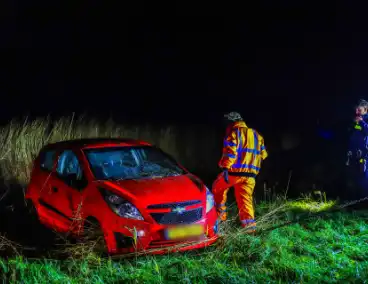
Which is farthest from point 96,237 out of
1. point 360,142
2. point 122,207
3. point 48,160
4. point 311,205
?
point 360,142

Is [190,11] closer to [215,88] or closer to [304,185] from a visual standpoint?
[215,88]

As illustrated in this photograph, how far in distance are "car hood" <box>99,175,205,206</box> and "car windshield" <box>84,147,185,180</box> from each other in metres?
0.24

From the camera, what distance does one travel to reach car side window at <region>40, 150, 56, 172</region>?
281 inches

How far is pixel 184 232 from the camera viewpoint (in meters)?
5.70

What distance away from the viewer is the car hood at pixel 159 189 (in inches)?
226

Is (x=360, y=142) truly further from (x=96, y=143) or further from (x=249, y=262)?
(x=96, y=143)

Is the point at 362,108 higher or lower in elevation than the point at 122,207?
higher

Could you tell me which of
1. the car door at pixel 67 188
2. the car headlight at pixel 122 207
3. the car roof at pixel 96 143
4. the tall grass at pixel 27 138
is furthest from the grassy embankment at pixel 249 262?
the tall grass at pixel 27 138

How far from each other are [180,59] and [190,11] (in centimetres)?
390

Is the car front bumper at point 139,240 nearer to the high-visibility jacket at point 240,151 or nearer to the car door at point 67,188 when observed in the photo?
the car door at point 67,188

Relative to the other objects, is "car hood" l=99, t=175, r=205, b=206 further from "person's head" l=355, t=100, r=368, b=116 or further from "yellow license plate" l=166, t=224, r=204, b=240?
"person's head" l=355, t=100, r=368, b=116

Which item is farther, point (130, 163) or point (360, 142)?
point (360, 142)

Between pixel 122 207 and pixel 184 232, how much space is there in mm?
753

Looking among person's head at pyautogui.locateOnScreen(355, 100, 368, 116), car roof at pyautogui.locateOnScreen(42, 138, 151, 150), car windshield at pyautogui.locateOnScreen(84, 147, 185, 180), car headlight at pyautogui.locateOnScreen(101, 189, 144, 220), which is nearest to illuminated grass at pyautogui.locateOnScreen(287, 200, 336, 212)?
person's head at pyautogui.locateOnScreen(355, 100, 368, 116)
